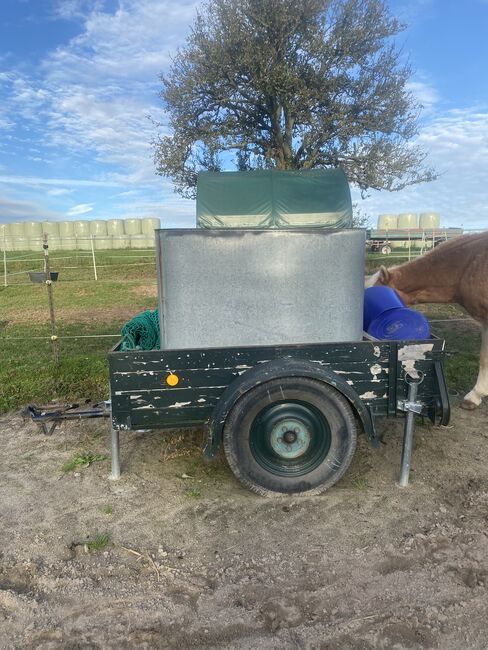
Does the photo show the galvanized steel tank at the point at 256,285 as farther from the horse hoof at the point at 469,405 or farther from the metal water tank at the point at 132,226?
the metal water tank at the point at 132,226

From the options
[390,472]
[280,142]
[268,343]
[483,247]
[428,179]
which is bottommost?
[390,472]

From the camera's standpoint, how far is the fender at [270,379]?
2.78 meters

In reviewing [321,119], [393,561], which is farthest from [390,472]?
[321,119]

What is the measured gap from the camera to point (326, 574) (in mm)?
2365

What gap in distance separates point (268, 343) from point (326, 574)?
132cm

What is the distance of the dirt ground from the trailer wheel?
16 centimetres

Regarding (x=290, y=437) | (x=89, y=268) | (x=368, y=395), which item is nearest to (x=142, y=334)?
(x=290, y=437)

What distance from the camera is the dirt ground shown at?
2.03 meters

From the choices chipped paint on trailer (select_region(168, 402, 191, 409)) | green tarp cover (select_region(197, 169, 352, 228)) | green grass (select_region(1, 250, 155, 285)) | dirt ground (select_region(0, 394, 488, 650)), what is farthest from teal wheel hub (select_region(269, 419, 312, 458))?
green grass (select_region(1, 250, 155, 285))

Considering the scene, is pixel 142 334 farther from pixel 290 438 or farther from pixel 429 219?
pixel 429 219

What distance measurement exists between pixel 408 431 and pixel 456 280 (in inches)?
92.6

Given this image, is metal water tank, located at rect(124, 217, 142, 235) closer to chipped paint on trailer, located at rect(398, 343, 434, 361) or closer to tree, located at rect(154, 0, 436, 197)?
tree, located at rect(154, 0, 436, 197)

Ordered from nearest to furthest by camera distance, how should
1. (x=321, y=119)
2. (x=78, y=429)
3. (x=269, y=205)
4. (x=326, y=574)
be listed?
(x=326, y=574) → (x=78, y=429) → (x=269, y=205) → (x=321, y=119)

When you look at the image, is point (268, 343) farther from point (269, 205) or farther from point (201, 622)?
point (269, 205)
